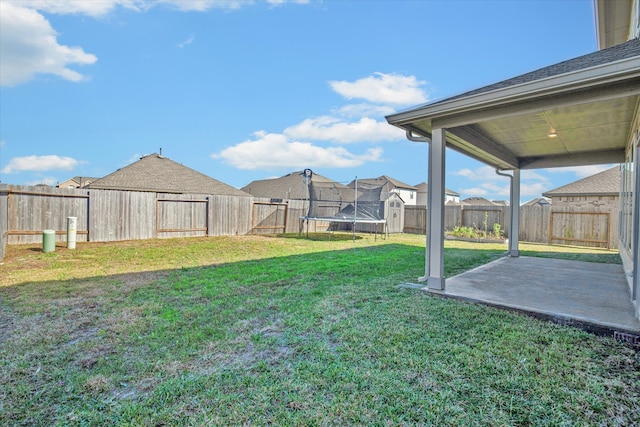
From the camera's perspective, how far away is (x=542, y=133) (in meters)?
5.06

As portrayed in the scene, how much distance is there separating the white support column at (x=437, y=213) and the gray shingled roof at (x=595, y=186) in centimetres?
1229

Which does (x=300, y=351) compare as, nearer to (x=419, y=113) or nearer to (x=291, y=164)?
(x=419, y=113)

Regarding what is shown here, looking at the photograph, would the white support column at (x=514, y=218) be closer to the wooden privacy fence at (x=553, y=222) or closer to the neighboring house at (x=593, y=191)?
the wooden privacy fence at (x=553, y=222)

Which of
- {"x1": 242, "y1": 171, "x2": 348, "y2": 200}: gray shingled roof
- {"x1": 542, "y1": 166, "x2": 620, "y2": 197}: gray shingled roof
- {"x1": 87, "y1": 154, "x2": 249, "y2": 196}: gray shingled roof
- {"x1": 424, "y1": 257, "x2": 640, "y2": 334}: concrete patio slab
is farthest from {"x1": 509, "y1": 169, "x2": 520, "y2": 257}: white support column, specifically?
{"x1": 242, "y1": 171, "x2": 348, "y2": 200}: gray shingled roof

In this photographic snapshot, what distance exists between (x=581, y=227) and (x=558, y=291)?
8606 millimetres

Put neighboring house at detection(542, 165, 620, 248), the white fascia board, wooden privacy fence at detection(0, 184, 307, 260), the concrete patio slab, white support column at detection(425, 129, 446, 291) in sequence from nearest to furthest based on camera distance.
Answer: the white fascia board, the concrete patio slab, white support column at detection(425, 129, 446, 291), wooden privacy fence at detection(0, 184, 307, 260), neighboring house at detection(542, 165, 620, 248)

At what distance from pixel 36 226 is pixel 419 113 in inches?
375

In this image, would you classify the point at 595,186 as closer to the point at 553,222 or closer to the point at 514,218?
the point at 553,222

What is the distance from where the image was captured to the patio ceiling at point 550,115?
9.43 ft

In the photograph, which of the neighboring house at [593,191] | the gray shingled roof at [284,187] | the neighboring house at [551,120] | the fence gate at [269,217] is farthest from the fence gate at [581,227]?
the gray shingled roof at [284,187]

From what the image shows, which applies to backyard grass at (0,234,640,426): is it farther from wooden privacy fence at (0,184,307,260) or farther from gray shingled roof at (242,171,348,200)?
gray shingled roof at (242,171,348,200)

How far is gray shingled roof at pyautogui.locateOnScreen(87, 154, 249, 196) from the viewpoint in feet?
42.0

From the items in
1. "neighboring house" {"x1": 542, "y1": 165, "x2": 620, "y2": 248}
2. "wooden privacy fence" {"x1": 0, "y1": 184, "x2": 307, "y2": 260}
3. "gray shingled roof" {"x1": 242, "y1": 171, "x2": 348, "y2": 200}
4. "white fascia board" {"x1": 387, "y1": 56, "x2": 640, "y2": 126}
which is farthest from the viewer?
"gray shingled roof" {"x1": 242, "y1": 171, "x2": 348, "y2": 200}

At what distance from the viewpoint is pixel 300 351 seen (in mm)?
2404
